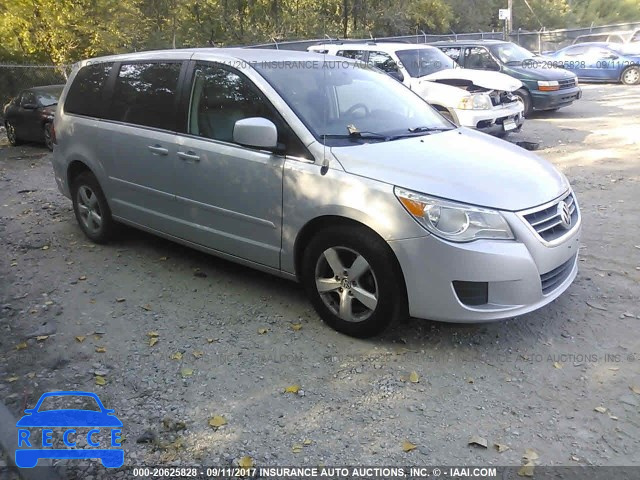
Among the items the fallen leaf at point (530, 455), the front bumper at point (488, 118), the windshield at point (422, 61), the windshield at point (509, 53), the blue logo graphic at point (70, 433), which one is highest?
the windshield at point (509, 53)

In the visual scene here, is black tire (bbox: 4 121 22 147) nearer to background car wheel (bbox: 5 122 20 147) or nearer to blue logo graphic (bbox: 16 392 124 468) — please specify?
background car wheel (bbox: 5 122 20 147)

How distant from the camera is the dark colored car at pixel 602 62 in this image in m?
20.2

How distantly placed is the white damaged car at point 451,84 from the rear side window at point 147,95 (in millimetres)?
5343

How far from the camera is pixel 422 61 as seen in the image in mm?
11562

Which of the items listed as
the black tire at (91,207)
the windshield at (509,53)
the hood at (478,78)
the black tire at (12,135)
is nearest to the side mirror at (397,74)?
the hood at (478,78)

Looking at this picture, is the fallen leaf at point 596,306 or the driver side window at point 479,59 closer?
the fallen leaf at point 596,306

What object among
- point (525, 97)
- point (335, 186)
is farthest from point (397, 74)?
point (335, 186)

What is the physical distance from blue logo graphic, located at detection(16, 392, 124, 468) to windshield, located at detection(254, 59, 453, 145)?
222cm

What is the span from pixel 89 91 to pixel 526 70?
10969 mm

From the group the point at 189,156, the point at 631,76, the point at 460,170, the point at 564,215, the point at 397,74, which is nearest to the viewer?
the point at 460,170

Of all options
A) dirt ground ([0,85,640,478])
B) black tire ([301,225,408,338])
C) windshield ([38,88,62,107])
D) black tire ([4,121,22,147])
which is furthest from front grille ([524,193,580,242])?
black tire ([4,121,22,147])

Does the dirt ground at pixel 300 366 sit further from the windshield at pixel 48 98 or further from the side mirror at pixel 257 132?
the windshield at pixel 48 98

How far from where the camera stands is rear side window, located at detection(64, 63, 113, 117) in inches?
224

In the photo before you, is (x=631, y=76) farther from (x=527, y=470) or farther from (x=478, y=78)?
(x=527, y=470)
